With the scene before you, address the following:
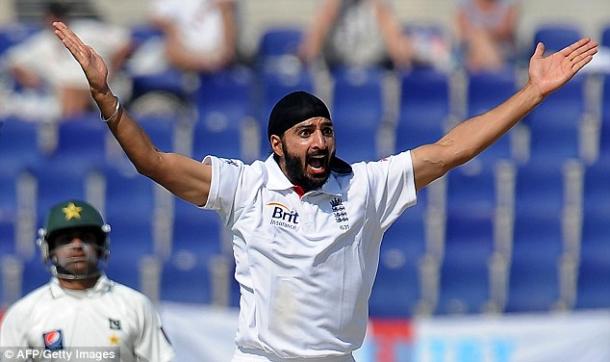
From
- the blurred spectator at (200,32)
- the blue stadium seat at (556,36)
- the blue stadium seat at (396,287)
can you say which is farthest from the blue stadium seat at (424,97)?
the blurred spectator at (200,32)

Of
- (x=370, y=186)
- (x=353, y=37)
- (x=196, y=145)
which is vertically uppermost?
(x=353, y=37)

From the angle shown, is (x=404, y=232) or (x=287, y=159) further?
(x=404, y=232)

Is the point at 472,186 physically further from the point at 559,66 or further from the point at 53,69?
the point at 559,66

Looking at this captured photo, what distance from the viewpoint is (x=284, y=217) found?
595cm

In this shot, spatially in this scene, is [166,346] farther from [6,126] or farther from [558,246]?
[6,126]

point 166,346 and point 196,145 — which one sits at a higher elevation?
point 196,145

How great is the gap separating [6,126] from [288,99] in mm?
7818

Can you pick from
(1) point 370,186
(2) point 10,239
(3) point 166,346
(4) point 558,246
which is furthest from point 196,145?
(1) point 370,186

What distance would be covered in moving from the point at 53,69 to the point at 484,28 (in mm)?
4285

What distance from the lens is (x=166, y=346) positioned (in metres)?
7.02

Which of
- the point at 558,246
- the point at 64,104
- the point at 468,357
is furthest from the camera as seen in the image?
the point at 64,104

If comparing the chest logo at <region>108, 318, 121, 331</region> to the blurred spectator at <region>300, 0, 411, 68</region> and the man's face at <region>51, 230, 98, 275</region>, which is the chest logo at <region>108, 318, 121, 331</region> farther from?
the blurred spectator at <region>300, 0, 411, 68</region>

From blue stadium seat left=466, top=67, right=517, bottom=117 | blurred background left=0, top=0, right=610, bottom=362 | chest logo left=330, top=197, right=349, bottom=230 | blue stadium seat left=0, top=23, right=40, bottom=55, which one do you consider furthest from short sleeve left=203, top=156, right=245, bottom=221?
blue stadium seat left=0, top=23, right=40, bottom=55

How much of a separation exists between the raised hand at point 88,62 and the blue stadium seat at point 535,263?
6.50 metres
